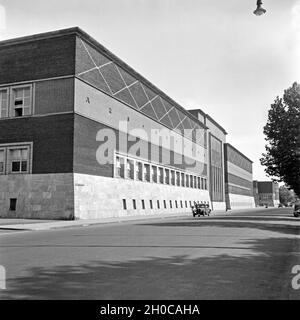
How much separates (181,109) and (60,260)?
203 feet

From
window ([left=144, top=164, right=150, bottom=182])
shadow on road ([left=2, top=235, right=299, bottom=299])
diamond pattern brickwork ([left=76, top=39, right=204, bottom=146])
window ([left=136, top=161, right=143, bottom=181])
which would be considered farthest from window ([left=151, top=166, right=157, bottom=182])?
shadow on road ([left=2, top=235, right=299, bottom=299])

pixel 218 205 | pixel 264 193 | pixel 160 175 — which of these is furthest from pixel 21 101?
pixel 264 193

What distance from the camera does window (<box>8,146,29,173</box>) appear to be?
117 feet

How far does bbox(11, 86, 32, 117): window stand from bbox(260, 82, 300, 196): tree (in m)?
21.0

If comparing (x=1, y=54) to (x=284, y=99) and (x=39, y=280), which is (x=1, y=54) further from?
(x=39, y=280)

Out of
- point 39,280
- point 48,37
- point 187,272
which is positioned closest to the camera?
point 39,280

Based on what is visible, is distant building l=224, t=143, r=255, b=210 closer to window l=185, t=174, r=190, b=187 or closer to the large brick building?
window l=185, t=174, r=190, b=187

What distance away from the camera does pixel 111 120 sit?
42.1 m

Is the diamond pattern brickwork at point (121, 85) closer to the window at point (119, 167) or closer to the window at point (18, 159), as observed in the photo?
the window at point (119, 167)

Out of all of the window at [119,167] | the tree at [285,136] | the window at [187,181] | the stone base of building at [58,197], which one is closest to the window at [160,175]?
the window at [119,167]

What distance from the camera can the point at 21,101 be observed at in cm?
3694
